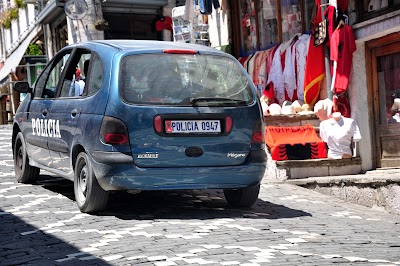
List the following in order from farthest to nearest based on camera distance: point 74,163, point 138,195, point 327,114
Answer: point 327,114
point 138,195
point 74,163

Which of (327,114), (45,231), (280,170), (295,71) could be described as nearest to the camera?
(45,231)

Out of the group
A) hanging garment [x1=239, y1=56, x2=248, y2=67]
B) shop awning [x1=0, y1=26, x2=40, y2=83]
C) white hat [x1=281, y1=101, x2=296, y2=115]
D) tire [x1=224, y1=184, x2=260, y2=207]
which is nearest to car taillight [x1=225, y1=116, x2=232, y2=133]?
tire [x1=224, y1=184, x2=260, y2=207]

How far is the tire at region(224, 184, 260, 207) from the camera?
8.16 m

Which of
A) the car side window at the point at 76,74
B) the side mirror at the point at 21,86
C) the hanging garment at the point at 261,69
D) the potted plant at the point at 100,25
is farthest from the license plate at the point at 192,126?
the potted plant at the point at 100,25

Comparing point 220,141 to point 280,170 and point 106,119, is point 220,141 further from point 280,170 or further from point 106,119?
point 280,170

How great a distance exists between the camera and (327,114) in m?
12.8

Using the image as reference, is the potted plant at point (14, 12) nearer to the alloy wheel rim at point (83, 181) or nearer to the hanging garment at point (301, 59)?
the hanging garment at point (301, 59)

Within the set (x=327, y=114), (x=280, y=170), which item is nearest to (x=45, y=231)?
(x=280, y=170)

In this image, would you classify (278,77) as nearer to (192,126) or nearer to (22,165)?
(22,165)

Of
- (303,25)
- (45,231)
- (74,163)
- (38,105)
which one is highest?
(303,25)

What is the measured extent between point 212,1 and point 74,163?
1045 centimetres

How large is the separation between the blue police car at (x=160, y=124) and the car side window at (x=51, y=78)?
32.5 inches

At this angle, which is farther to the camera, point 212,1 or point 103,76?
point 212,1

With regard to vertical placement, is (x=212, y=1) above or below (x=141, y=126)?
above
